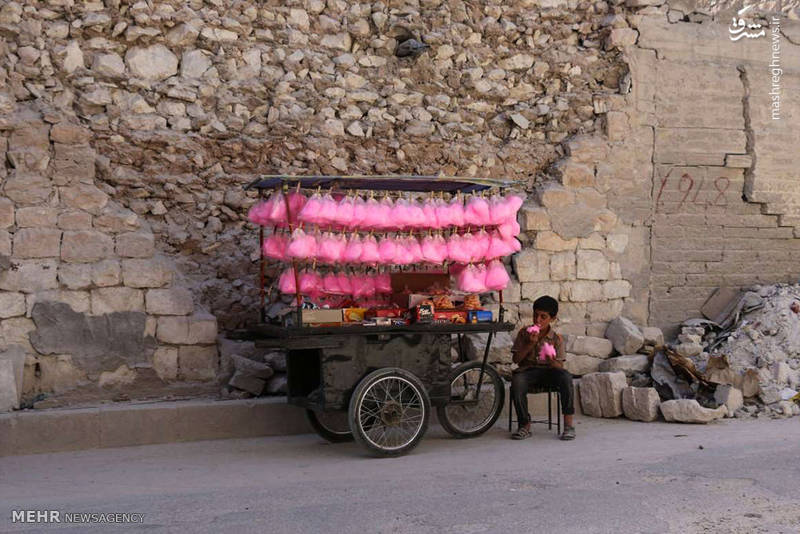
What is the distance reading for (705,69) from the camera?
940cm

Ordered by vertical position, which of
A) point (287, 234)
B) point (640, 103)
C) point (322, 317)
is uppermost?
point (640, 103)

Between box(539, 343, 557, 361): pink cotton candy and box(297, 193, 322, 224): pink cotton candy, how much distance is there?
2152 millimetres

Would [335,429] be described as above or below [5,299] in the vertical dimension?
below

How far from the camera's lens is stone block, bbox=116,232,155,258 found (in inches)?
274

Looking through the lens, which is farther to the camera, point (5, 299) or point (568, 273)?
point (568, 273)

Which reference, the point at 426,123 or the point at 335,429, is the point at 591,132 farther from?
the point at 335,429

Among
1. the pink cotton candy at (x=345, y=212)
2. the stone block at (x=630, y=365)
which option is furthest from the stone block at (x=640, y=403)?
the pink cotton candy at (x=345, y=212)

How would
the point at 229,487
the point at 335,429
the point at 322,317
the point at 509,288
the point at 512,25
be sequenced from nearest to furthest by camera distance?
the point at 229,487 → the point at 322,317 → the point at 335,429 → the point at 509,288 → the point at 512,25

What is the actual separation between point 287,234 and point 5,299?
7.51ft

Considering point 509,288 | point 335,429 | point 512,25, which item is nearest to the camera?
point 335,429

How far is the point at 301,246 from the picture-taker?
20.1 ft

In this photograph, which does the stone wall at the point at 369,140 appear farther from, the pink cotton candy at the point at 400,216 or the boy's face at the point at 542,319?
the pink cotton candy at the point at 400,216

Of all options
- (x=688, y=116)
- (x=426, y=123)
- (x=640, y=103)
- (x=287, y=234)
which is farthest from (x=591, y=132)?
(x=287, y=234)

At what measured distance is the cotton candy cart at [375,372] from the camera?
19.8ft
